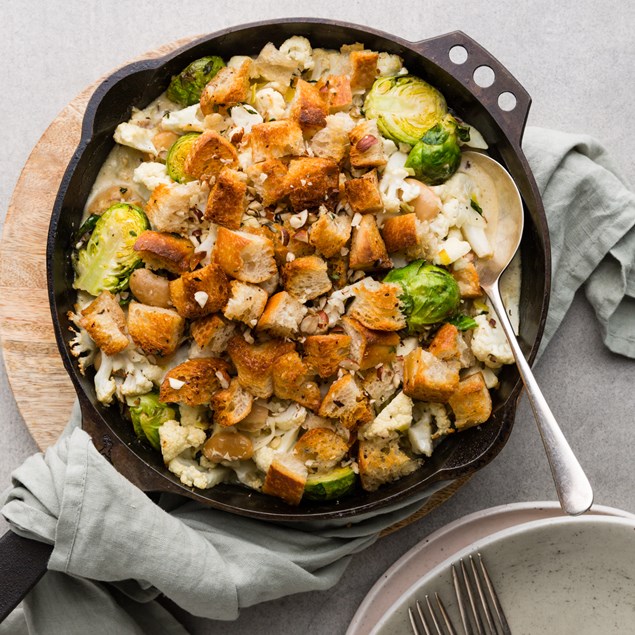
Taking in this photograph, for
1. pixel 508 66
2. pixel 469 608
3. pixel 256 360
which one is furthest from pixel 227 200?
pixel 469 608

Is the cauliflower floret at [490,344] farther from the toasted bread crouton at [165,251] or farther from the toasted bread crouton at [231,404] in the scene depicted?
the toasted bread crouton at [165,251]

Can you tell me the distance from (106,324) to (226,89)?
44.4 inches

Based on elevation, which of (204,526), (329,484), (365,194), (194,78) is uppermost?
(194,78)

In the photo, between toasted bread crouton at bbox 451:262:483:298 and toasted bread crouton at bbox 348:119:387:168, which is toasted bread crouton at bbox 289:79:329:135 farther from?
toasted bread crouton at bbox 451:262:483:298

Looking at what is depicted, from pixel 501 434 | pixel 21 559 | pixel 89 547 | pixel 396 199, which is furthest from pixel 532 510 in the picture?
pixel 21 559

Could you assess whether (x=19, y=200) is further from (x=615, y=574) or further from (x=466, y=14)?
(x=615, y=574)

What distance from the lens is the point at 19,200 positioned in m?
3.61

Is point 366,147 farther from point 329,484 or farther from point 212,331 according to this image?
point 329,484

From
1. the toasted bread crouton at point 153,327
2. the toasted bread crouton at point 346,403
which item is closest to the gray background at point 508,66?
the toasted bread crouton at point 346,403

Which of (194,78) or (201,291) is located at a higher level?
(194,78)

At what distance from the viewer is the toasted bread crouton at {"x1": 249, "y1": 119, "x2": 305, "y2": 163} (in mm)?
3053

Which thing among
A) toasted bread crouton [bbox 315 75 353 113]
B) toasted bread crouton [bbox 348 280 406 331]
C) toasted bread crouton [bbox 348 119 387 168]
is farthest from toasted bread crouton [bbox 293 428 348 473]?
toasted bread crouton [bbox 315 75 353 113]

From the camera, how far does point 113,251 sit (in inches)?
125

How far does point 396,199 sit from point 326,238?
383 millimetres
